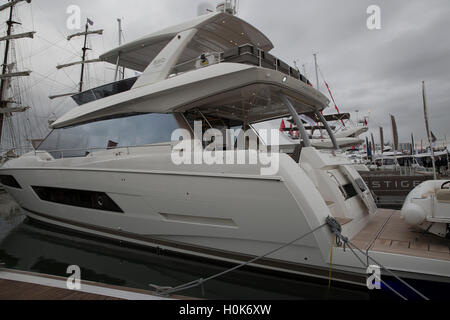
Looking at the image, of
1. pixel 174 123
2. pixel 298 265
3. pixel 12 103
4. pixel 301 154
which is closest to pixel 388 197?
pixel 301 154

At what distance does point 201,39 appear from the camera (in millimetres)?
5645

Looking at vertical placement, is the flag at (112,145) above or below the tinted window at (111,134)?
below

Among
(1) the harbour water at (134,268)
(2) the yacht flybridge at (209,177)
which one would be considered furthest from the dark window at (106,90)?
(1) the harbour water at (134,268)

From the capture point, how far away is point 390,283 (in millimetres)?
2883

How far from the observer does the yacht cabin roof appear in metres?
4.96

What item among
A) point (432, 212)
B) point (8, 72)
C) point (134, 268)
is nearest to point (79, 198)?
point (134, 268)

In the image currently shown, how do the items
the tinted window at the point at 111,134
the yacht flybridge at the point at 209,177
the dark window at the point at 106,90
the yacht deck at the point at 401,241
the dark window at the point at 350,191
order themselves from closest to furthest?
1. the yacht deck at the point at 401,241
2. the yacht flybridge at the point at 209,177
3. the dark window at the point at 350,191
4. the tinted window at the point at 111,134
5. the dark window at the point at 106,90

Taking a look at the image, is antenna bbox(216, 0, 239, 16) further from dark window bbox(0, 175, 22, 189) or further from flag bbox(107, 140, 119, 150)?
dark window bbox(0, 175, 22, 189)

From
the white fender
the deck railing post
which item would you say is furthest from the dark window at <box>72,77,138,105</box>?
the white fender

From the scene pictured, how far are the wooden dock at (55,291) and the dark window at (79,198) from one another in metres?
1.78

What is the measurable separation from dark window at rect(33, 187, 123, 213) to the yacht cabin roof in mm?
3211

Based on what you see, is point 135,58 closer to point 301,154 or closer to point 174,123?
point 174,123

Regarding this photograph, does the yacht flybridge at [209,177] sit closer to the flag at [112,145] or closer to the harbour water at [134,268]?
the flag at [112,145]

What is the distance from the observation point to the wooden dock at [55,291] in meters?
2.45
